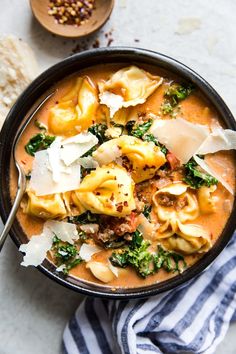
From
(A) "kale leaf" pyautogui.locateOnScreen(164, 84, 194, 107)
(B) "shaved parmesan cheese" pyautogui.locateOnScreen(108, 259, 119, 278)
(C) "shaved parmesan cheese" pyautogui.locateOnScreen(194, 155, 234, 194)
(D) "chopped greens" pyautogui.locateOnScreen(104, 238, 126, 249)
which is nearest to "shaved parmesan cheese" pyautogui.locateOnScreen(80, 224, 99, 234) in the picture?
(D) "chopped greens" pyautogui.locateOnScreen(104, 238, 126, 249)

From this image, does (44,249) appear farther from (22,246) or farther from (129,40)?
(129,40)

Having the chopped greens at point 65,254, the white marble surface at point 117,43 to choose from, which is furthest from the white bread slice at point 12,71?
the chopped greens at point 65,254

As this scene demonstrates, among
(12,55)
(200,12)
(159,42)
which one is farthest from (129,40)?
(12,55)

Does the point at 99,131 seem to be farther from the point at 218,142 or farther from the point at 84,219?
the point at 218,142

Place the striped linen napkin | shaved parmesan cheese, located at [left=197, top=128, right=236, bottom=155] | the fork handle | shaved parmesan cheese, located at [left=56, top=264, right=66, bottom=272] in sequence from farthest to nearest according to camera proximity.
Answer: the striped linen napkin, shaved parmesan cheese, located at [left=56, top=264, right=66, bottom=272], shaved parmesan cheese, located at [left=197, top=128, right=236, bottom=155], the fork handle

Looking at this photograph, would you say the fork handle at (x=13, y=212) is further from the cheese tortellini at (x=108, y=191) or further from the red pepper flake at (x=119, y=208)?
the red pepper flake at (x=119, y=208)

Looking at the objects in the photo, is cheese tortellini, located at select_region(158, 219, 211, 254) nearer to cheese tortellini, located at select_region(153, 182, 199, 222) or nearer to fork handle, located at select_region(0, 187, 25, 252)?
cheese tortellini, located at select_region(153, 182, 199, 222)

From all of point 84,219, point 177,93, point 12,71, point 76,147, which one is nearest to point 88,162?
point 76,147
